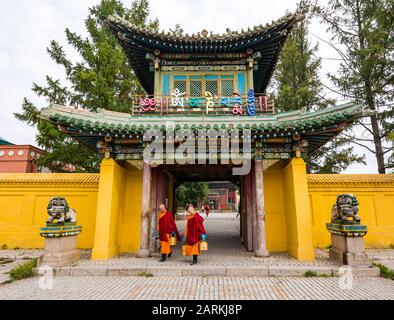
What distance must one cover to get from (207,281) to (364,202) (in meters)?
8.16

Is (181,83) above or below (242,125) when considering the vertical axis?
above

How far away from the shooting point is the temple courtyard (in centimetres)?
533

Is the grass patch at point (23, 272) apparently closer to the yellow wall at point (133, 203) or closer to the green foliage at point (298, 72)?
the yellow wall at point (133, 203)

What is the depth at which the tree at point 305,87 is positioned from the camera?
15883mm

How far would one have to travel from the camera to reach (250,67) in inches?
427

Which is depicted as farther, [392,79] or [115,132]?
[392,79]

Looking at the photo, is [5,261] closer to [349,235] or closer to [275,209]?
[275,209]

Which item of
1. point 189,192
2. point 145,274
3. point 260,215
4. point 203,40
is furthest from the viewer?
point 189,192

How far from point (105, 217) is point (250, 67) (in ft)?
28.3

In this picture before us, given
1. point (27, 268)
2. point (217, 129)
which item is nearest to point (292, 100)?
point (217, 129)

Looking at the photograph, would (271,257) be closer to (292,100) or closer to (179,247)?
(179,247)

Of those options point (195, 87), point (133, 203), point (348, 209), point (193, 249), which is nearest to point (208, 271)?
point (193, 249)

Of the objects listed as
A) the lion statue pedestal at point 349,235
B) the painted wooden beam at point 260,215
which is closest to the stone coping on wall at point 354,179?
the lion statue pedestal at point 349,235

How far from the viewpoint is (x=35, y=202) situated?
10672mm
